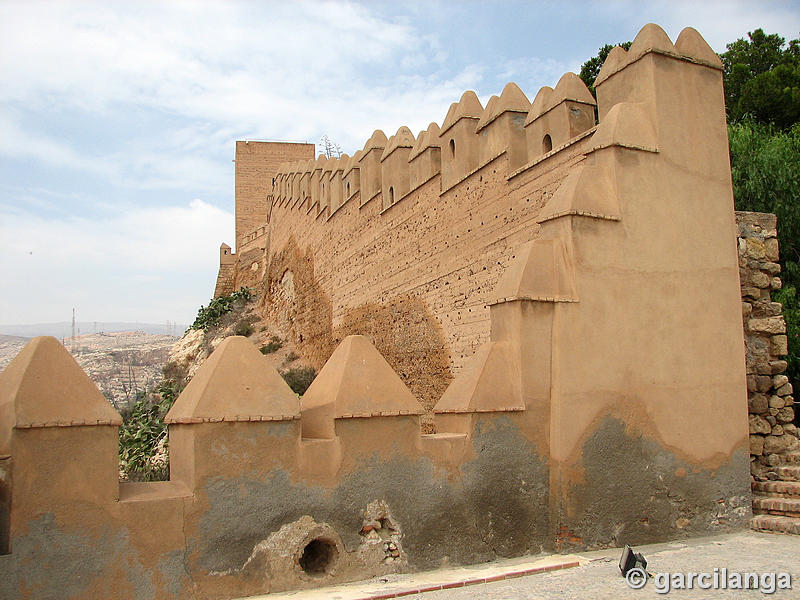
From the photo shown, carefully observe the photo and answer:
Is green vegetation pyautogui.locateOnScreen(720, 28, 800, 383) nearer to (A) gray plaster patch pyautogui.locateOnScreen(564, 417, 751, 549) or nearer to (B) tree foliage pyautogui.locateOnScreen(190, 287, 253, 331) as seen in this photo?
(A) gray plaster patch pyautogui.locateOnScreen(564, 417, 751, 549)

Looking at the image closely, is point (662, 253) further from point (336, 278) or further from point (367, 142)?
point (336, 278)

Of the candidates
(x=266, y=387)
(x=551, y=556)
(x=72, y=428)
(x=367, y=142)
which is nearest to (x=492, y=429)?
(x=551, y=556)

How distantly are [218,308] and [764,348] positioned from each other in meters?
22.7

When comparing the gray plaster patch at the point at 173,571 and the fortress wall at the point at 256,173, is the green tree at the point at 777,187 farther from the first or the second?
the fortress wall at the point at 256,173

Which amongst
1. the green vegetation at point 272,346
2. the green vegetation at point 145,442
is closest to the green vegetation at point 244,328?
the green vegetation at point 272,346

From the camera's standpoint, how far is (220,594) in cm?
505

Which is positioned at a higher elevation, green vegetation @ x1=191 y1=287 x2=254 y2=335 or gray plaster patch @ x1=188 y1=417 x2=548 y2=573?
green vegetation @ x1=191 y1=287 x2=254 y2=335

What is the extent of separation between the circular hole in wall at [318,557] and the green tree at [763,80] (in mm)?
16530

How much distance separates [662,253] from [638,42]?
221cm

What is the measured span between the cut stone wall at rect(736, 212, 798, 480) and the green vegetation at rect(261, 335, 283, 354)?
1638 centimetres

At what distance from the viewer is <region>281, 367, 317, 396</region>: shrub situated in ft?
61.5

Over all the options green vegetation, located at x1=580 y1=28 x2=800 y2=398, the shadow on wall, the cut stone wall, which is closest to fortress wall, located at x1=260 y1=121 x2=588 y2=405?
the shadow on wall

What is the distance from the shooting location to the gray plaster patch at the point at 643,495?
6496 millimetres

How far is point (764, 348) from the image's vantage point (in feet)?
28.2
